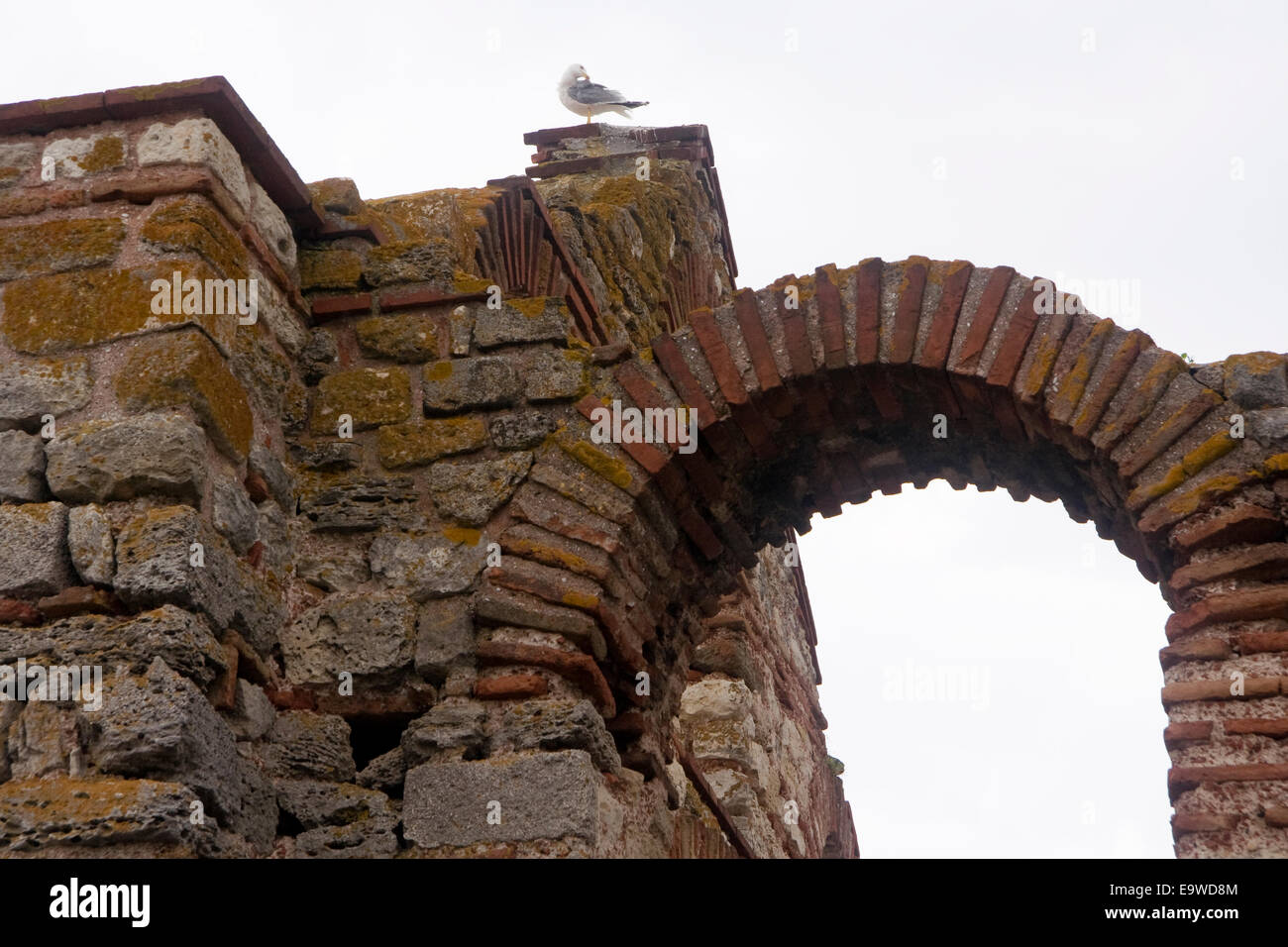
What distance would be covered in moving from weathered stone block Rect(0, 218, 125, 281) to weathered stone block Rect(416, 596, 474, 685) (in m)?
1.10

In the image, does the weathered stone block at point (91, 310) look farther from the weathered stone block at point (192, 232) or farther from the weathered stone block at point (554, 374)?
the weathered stone block at point (554, 374)

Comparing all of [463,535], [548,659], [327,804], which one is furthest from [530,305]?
[327,804]

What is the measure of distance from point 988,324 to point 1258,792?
46.8 inches

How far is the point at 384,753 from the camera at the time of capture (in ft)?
10.0

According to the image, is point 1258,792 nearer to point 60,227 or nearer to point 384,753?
point 384,753

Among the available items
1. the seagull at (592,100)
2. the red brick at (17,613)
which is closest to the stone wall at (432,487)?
the red brick at (17,613)

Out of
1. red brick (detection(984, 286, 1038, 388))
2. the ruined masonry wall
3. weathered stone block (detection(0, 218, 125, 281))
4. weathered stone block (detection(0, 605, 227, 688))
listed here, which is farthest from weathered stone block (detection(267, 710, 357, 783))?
red brick (detection(984, 286, 1038, 388))

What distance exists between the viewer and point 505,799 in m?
2.83

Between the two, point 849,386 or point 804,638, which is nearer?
point 849,386

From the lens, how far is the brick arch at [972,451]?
281 centimetres

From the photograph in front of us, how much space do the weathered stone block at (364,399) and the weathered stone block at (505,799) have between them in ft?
3.23

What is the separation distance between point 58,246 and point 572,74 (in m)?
4.51

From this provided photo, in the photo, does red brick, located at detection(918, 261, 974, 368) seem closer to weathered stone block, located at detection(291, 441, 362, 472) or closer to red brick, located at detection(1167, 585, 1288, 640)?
red brick, located at detection(1167, 585, 1288, 640)
